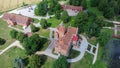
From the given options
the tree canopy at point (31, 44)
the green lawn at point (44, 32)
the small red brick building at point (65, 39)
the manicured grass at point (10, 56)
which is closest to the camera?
the manicured grass at point (10, 56)

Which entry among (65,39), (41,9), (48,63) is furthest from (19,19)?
(48,63)

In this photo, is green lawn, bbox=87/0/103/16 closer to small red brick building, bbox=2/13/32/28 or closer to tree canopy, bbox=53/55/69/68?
small red brick building, bbox=2/13/32/28

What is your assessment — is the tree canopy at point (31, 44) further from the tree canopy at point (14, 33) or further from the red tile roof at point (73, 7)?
the red tile roof at point (73, 7)

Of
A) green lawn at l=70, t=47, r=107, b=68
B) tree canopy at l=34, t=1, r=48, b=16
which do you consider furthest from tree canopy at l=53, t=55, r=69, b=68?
tree canopy at l=34, t=1, r=48, b=16

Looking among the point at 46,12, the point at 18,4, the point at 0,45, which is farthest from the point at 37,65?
the point at 18,4

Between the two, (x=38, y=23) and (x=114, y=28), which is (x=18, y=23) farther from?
(x=114, y=28)

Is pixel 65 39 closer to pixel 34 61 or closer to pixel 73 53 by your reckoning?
pixel 73 53

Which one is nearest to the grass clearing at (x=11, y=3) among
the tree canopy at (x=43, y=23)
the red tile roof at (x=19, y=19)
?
the red tile roof at (x=19, y=19)

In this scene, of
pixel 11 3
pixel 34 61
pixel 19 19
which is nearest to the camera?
pixel 34 61
